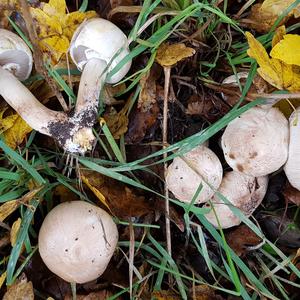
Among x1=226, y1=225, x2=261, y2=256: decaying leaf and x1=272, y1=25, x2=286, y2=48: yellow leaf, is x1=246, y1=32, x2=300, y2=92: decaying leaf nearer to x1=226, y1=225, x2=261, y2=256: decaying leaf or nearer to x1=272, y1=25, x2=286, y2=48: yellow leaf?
x1=272, y1=25, x2=286, y2=48: yellow leaf

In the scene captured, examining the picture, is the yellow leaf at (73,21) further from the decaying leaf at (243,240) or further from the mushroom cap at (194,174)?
the decaying leaf at (243,240)

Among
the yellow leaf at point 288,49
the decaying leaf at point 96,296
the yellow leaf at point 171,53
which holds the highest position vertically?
the yellow leaf at point 288,49

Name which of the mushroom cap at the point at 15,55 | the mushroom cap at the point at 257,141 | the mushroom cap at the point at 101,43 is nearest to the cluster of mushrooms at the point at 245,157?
the mushroom cap at the point at 257,141

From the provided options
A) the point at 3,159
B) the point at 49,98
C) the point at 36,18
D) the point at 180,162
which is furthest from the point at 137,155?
the point at 36,18

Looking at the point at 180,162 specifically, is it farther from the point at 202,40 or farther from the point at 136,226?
the point at 202,40

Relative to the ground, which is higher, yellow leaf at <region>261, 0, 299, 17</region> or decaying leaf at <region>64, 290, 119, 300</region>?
yellow leaf at <region>261, 0, 299, 17</region>

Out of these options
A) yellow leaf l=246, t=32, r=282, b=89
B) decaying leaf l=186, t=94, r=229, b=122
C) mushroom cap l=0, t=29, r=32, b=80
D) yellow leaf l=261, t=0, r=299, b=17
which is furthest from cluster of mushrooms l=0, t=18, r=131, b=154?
yellow leaf l=261, t=0, r=299, b=17
